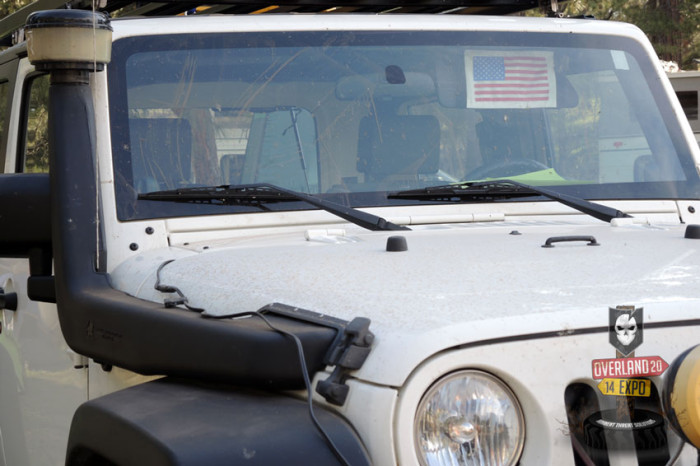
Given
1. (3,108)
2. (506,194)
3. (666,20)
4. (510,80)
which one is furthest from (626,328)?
(666,20)

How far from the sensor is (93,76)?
3.17 m

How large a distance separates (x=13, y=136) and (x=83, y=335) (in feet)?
5.00

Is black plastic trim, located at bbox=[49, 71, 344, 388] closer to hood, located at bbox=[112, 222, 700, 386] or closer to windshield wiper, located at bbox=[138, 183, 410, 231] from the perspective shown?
hood, located at bbox=[112, 222, 700, 386]

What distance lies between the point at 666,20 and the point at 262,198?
19.5 m

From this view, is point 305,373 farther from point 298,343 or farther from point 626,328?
point 626,328

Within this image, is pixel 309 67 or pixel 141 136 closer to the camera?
pixel 141 136

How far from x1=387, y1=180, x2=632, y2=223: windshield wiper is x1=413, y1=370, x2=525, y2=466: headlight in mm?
1434

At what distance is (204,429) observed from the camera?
6.44 ft

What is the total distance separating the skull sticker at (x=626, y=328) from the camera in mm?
2045

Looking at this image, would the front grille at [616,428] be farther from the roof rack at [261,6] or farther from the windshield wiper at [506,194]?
the roof rack at [261,6]

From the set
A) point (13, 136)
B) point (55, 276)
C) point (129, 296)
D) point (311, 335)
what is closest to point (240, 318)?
point (311, 335)

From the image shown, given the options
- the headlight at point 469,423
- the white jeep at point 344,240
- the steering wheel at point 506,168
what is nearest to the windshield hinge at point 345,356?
the white jeep at point 344,240

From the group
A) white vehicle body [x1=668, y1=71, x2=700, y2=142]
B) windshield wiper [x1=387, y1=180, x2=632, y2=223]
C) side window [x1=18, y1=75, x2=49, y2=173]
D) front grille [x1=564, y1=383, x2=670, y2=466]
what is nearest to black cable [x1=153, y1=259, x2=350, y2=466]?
front grille [x1=564, y1=383, x2=670, y2=466]

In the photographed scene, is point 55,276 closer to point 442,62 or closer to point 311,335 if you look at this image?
point 311,335
